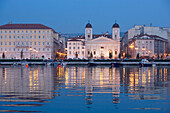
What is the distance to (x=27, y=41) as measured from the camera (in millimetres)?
87750

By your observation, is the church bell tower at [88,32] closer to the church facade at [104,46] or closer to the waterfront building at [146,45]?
the church facade at [104,46]

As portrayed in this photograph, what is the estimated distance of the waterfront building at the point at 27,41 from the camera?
3423 inches

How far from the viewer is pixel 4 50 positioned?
8669 centimetres

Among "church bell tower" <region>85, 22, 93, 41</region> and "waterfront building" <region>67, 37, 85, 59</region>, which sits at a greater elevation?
"church bell tower" <region>85, 22, 93, 41</region>

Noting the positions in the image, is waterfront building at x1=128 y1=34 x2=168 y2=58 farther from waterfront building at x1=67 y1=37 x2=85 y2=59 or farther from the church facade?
waterfront building at x1=67 y1=37 x2=85 y2=59

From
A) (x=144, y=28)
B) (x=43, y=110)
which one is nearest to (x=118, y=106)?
(x=43, y=110)

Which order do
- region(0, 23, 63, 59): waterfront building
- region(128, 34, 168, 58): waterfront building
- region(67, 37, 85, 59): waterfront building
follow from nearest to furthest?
region(0, 23, 63, 59): waterfront building → region(128, 34, 168, 58): waterfront building → region(67, 37, 85, 59): waterfront building

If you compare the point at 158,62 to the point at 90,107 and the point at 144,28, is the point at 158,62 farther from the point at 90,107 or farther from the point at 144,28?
the point at 90,107

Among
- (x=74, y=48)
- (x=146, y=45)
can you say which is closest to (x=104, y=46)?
(x=74, y=48)

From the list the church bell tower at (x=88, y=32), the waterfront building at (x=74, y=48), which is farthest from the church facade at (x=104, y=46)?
the waterfront building at (x=74, y=48)

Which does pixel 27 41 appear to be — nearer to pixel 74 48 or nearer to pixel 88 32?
pixel 74 48

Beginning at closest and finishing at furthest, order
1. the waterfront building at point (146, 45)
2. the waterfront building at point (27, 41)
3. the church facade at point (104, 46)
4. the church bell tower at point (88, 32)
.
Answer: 1. the waterfront building at point (27, 41)
2. the waterfront building at point (146, 45)
3. the church facade at point (104, 46)
4. the church bell tower at point (88, 32)

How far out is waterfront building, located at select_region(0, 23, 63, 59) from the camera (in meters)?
86.9

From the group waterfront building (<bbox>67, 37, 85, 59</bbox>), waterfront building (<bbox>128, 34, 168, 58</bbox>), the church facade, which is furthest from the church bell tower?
waterfront building (<bbox>128, 34, 168, 58</bbox>)
